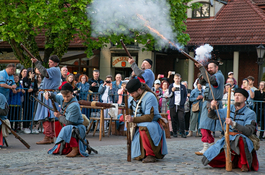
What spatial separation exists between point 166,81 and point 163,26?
4435 millimetres

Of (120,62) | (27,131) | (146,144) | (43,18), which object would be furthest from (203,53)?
(120,62)

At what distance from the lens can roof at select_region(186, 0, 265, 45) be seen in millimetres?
21781

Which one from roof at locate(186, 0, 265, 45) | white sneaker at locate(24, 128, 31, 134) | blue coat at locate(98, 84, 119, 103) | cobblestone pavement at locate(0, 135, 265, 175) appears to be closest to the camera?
cobblestone pavement at locate(0, 135, 265, 175)

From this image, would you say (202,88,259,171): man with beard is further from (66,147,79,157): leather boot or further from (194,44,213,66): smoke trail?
(66,147,79,157): leather boot

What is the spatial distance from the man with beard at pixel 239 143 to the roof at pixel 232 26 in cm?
1539

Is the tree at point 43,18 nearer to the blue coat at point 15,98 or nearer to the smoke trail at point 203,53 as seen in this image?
the blue coat at point 15,98

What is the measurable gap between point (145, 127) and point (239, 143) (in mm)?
1678

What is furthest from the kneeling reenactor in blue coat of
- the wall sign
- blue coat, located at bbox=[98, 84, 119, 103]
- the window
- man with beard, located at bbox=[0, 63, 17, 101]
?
the window

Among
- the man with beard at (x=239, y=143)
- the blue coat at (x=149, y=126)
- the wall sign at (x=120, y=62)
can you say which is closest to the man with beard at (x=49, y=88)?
the blue coat at (x=149, y=126)

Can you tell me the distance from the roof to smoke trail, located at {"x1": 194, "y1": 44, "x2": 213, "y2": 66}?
1399 cm

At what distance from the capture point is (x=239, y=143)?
6.48 m

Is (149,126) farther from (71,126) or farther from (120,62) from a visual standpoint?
(120,62)

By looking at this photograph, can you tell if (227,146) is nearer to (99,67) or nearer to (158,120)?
(158,120)

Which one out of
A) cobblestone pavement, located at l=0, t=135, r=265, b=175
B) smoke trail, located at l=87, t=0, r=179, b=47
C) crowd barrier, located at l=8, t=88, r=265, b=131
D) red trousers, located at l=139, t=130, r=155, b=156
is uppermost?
smoke trail, located at l=87, t=0, r=179, b=47
